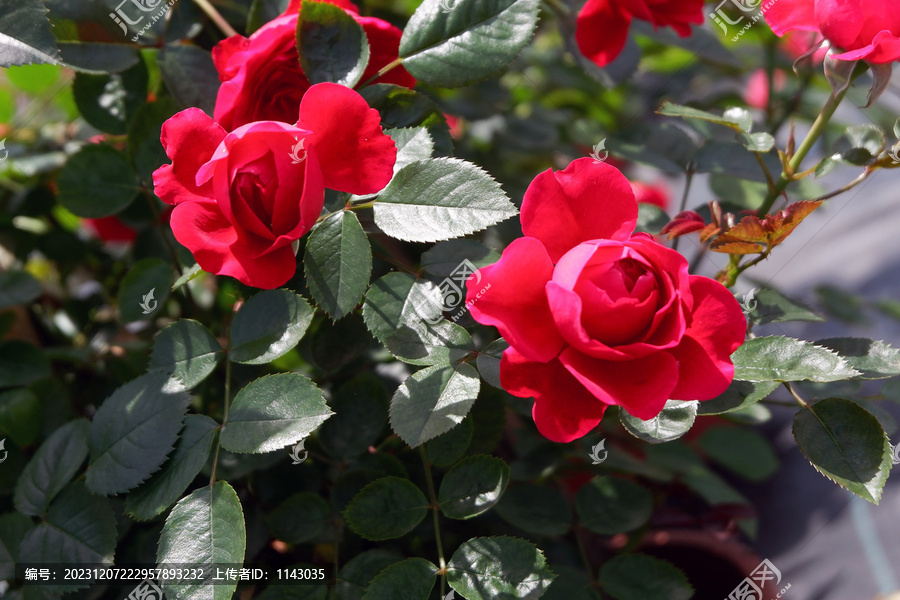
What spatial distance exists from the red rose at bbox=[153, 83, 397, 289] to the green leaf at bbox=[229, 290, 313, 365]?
6 centimetres

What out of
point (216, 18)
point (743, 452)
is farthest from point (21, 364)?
point (743, 452)

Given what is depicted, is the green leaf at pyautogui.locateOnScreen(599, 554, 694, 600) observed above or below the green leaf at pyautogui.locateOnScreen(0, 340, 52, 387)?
below

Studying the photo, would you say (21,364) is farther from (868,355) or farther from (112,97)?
(868,355)

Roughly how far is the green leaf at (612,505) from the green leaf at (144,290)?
458 millimetres

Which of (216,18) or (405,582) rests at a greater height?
(216,18)

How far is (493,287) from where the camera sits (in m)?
0.38

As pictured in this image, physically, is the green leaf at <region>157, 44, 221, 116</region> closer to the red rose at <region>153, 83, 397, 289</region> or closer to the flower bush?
the flower bush

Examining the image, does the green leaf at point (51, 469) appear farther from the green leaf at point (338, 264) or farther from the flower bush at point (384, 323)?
the green leaf at point (338, 264)

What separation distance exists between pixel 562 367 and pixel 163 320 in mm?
563

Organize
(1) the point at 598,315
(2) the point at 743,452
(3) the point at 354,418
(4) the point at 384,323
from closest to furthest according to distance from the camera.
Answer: (1) the point at 598,315, (4) the point at 384,323, (3) the point at 354,418, (2) the point at 743,452

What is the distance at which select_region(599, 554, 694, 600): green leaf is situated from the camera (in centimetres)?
55

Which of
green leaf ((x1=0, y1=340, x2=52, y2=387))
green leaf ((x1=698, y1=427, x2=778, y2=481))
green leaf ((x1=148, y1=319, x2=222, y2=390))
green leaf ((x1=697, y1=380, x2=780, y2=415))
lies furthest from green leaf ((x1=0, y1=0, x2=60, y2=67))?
green leaf ((x1=698, y1=427, x2=778, y2=481))

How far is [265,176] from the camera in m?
0.42

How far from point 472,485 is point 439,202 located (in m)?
0.23
